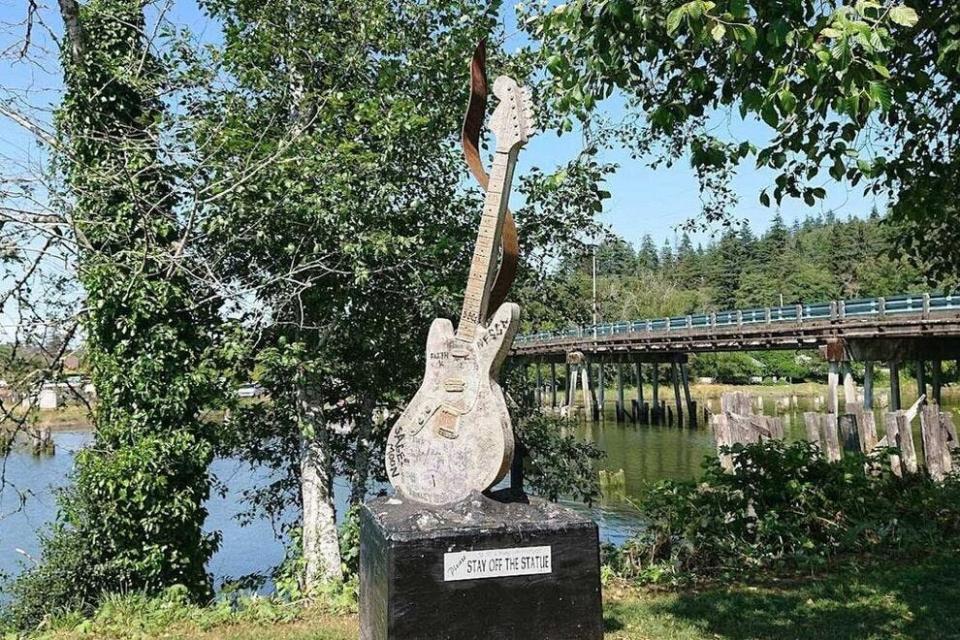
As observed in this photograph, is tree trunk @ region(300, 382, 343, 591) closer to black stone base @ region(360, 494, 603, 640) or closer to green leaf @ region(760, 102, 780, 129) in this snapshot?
black stone base @ region(360, 494, 603, 640)

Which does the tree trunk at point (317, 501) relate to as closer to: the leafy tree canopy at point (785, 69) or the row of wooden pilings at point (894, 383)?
the leafy tree canopy at point (785, 69)

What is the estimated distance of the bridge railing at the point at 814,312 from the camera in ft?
70.3

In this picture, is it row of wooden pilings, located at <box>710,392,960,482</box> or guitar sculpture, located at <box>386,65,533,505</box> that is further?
row of wooden pilings, located at <box>710,392,960,482</box>

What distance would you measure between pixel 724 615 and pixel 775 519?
241 centimetres

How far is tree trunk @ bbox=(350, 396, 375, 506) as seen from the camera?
10.9 m

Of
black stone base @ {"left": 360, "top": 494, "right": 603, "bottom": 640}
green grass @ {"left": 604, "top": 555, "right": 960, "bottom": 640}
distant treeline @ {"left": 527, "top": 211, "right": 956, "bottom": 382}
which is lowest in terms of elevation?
green grass @ {"left": 604, "top": 555, "right": 960, "bottom": 640}

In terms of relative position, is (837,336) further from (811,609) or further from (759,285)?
(759,285)

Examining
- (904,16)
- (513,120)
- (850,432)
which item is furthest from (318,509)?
(850,432)

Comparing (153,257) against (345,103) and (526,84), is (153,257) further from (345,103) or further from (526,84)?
(526,84)

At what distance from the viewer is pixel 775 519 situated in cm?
884

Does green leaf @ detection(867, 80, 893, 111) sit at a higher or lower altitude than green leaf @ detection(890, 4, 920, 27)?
lower

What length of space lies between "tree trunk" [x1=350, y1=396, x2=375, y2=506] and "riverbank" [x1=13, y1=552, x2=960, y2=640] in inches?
130

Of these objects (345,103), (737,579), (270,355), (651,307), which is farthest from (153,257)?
(651,307)

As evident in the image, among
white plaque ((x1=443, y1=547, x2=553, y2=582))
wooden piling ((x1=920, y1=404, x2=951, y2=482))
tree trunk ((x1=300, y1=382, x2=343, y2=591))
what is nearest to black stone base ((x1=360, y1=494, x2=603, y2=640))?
white plaque ((x1=443, y1=547, x2=553, y2=582))
